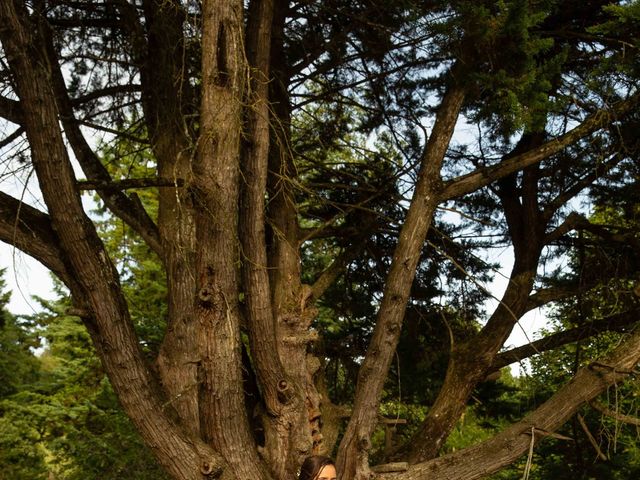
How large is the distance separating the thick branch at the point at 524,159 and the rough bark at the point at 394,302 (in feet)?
0.52

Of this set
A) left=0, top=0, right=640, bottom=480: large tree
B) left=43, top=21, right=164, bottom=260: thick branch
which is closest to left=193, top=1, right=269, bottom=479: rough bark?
left=0, top=0, right=640, bottom=480: large tree

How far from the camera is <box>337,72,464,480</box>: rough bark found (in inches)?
204

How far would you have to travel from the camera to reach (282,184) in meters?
5.27

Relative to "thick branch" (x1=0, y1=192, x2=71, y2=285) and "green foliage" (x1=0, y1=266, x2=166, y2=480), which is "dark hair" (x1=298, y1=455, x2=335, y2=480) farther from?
"green foliage" (x1=0, y1=266, x2=166, y2=480)

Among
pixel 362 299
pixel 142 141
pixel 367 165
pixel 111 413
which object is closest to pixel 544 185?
pixel 367 165

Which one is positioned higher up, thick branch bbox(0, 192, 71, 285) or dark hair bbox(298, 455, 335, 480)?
thick branch bbox(0, 192, 71, 285)

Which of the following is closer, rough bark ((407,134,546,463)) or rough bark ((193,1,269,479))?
rough bark ((193,1,269,479))

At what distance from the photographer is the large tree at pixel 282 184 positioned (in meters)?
4.48

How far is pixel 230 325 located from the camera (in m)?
4.58

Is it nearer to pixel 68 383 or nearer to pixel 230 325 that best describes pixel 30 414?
pixel 68 383

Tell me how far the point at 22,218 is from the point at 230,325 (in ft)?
4.62

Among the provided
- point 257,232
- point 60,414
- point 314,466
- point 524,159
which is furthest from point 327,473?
point 60,414

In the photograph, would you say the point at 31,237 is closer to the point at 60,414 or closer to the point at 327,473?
the point at 327,473

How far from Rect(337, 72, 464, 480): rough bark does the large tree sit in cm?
Answer: 2
